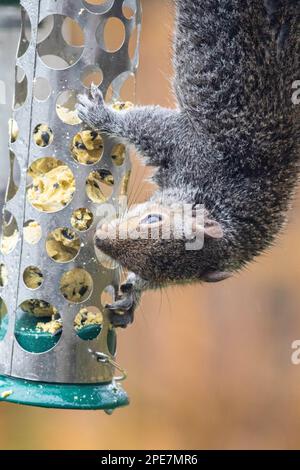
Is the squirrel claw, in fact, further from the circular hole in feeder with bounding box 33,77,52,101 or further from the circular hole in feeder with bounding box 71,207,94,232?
the circular hole in feeder with bounding box 71,207,94,232

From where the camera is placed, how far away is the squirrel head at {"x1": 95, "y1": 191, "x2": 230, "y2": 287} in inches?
127

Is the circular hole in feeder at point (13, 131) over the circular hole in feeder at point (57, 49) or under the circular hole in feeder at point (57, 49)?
under

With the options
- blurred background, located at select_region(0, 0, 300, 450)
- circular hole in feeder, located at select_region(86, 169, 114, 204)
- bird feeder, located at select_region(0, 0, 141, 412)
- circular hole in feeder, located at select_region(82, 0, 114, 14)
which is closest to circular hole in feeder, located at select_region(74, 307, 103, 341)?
bird feeder, located at select_region(0, 0, 141, 412)

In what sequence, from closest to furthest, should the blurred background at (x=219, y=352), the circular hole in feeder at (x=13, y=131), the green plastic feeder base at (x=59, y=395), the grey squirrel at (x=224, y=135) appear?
the green plastic feeder base at (x=59, y=395), the circular hole in feeder at (x=13, y=131), the grey squirrel at (x=224, y=135), the blurred background at (x=219, y=352)

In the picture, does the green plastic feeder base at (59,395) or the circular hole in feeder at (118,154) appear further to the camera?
the circular hole in feeder at (118,154)

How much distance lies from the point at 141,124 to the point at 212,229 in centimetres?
48

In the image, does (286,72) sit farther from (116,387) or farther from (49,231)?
(116,387)

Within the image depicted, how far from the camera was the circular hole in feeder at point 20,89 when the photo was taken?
3.35 m

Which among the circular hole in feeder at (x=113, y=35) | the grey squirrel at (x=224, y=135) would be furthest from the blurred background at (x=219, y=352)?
the grey squirrel at (x=224, y=135)

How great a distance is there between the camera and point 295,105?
3494 mm

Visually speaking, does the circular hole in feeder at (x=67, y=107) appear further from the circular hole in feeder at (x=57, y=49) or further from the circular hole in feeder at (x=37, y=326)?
the circular hole in feeder at (x=37, y=326)

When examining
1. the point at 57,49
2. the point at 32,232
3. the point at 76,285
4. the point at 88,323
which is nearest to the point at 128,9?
the point at 57,49

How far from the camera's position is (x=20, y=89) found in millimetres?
3381

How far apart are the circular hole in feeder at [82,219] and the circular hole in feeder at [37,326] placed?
284mm
